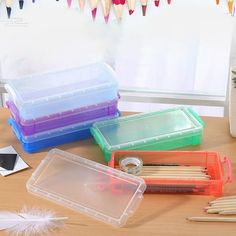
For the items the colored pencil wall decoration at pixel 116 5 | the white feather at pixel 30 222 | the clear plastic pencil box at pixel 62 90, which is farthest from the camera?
the colored pencil wall decoration at pixel 116 5

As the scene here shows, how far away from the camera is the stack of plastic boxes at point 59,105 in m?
1.21

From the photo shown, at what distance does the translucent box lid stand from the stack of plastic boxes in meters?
0.07

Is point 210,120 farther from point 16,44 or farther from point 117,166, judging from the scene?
point 16,44

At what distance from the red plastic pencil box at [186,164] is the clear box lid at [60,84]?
192 millimetres

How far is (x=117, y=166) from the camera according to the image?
1168 millimetres

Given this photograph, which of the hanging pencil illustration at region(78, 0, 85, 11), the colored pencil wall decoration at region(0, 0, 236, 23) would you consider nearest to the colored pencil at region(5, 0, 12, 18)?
the colored pencil wall decoration at region(0, 0, 236, 23)

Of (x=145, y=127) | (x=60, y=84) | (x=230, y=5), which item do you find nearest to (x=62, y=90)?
(x=60, y=84)

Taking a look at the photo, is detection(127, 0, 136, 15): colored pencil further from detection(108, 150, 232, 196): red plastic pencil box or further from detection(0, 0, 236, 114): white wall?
detection(108, 150, 232, 196): red plastic pencil box

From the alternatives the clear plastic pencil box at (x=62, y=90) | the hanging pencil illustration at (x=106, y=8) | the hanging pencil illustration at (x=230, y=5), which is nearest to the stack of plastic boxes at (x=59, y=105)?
the clear plastic pencil box at (x=62, y=90)

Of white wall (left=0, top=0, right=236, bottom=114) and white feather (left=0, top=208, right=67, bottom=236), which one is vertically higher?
white wall (left=0, top=0, right=236, bottom=114)

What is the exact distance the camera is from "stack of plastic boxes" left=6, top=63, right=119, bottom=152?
3.96 ft

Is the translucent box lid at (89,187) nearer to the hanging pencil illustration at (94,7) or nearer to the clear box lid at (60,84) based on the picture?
the clear box lid at (60,84)

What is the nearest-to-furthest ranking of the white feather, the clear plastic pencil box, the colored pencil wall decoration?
the white feather, the clear plastic pencil box, the colored pencil wall decoration

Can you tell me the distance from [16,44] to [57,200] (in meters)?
0.52
